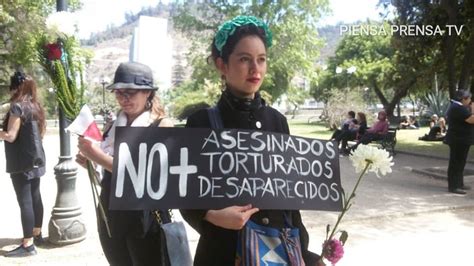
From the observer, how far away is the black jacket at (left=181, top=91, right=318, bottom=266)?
69.1 inches

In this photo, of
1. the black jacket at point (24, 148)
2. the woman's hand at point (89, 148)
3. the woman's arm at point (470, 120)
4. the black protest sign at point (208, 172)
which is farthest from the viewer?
the woman's arm at point (470, 120)

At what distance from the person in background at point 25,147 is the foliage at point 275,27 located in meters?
28.0

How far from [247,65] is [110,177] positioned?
125 centimetres

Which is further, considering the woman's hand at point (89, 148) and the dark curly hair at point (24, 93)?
the dark curly hair at point (24, 93)

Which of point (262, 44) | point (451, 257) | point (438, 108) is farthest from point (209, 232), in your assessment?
point (438, 108)

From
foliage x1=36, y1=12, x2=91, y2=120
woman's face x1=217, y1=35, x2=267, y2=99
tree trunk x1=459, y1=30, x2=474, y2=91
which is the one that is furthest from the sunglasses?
tree trunk x1=459, y1=30, x2=474, y2=91

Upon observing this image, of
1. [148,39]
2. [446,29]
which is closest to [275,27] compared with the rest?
[148,39]

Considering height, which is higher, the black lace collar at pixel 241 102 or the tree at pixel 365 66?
the tree at pixel 365 66

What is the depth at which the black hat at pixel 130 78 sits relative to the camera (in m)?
2.60

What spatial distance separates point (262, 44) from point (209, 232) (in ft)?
2.66

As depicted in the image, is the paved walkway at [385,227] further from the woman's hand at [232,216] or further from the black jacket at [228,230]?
the woman's hand at [232,216]

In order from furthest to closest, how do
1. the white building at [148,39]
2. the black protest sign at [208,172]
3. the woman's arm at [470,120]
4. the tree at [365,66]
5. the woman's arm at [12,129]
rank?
the tree at [365,66] → the white building at [148,39] → the woman's arm at [470,120] → the woman's arm at [12,129] → the black protest sign at [208,172]

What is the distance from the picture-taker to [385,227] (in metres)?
5.55

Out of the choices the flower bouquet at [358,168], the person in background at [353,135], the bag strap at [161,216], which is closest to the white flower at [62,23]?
the bag strap at [161,216]
